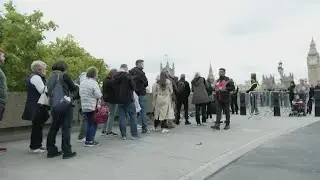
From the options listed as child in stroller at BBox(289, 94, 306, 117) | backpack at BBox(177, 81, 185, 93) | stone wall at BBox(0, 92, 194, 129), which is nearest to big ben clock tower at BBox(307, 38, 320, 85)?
child in stroller at BBox(289, 94, 306, 117)

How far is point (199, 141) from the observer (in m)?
10.8

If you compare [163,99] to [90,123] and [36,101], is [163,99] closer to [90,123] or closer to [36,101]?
[90,123]

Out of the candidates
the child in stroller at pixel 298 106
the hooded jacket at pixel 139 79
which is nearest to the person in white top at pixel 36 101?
the hooded jacket at pixel 139 79

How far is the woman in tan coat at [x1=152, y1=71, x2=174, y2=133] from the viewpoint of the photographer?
40.0 feet

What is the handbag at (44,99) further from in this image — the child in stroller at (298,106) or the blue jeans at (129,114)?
the child in stroller at (298,106)

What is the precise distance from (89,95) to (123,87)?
50.8 inches

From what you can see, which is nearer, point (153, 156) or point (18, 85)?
point (153, 156)

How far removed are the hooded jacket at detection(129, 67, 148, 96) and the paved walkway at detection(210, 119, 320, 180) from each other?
3.53 metres

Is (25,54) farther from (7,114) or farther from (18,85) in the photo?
(7,114)

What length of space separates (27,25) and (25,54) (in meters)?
2.67

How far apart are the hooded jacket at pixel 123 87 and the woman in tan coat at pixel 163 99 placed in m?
1.76

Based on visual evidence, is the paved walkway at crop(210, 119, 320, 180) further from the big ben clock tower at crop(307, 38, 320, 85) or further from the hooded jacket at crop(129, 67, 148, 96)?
the big ben clock tower at crop(307, 38, 320, 85)

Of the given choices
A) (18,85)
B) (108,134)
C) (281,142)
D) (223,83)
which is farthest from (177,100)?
(18,85)

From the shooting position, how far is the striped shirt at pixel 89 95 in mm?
9250
